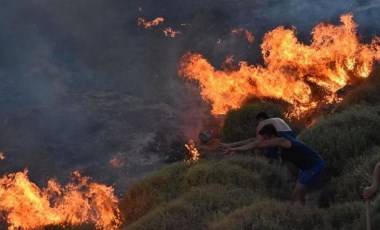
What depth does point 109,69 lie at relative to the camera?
2275cm

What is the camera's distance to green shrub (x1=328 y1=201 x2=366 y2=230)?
759cm

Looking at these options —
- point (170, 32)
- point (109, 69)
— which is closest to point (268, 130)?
point (109, 69)

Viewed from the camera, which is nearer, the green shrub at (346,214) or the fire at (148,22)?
the green shrub at (346,214)

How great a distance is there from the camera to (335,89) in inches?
709

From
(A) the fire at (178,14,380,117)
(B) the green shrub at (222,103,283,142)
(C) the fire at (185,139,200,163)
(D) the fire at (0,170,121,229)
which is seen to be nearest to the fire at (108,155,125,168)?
(D) the fire at (0,170,121,229)

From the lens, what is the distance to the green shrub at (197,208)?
799 centimetres

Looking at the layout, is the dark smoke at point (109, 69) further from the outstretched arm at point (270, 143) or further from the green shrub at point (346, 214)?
the green shrub at point (346, 214)

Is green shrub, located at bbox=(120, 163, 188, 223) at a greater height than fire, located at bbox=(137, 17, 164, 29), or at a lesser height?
lesser

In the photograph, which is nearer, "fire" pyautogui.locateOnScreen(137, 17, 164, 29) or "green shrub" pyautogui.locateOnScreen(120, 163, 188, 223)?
"green shrub" pyautogui.locateOnScreen(120, 163, 188, 223)

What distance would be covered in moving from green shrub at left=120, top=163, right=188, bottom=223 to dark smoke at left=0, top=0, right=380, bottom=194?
3266mm

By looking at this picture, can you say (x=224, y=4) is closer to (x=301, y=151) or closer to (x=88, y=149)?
(x=88, y=149)

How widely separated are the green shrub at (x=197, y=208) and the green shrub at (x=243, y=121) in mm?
5579

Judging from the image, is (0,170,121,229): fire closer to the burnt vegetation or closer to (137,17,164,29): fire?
the burnt vegetation

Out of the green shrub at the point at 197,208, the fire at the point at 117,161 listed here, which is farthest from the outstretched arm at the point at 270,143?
the fire at the point at 117,161
